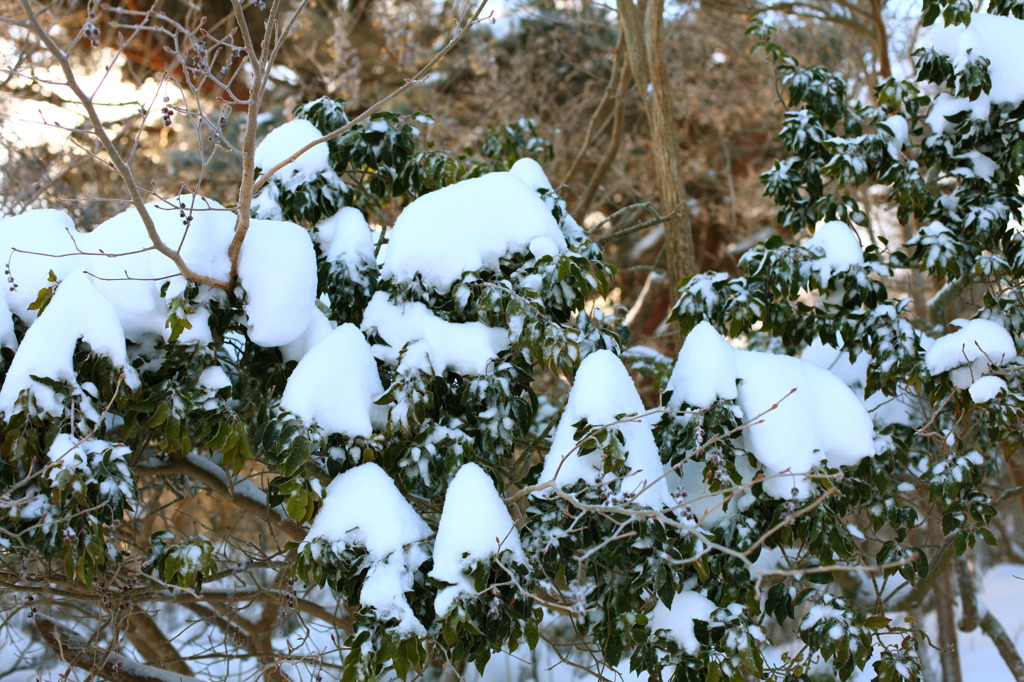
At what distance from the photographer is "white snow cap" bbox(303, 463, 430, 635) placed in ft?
6.47

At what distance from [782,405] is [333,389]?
128 cm

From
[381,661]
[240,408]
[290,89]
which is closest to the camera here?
[381,661]

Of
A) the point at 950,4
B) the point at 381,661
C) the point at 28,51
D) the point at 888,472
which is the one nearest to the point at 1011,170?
the point at 950,4

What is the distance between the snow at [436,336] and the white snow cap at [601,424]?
288 mm

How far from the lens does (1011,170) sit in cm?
279

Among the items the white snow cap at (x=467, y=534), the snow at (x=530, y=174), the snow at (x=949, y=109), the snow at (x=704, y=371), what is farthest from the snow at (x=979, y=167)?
the white snow cap at (x=467, y=534)

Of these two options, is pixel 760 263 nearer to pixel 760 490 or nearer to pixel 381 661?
pixel 760 490

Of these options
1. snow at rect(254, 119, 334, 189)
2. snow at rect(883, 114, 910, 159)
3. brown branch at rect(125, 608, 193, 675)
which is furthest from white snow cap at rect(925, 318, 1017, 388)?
brown branch at rect(125, 608, 193, 675)

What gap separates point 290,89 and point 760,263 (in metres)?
5.89

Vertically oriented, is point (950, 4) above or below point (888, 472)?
above

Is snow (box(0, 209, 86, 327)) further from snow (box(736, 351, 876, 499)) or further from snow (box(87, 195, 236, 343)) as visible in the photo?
snow (box(736, 351, 876, 499))

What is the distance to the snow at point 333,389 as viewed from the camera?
7.00 feet

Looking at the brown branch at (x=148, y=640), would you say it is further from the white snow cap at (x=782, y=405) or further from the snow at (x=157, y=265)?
the white snow cap at (x=782, y=405)

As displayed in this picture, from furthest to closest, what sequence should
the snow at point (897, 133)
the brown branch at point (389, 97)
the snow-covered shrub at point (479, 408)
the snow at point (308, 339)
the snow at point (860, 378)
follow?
the snow at point (860, 378)
the snow at point (897, 133)
the snow at point (308, 339)
the snow-covered shrub at point (479, 408)
the brown branch at point (389, 97)
